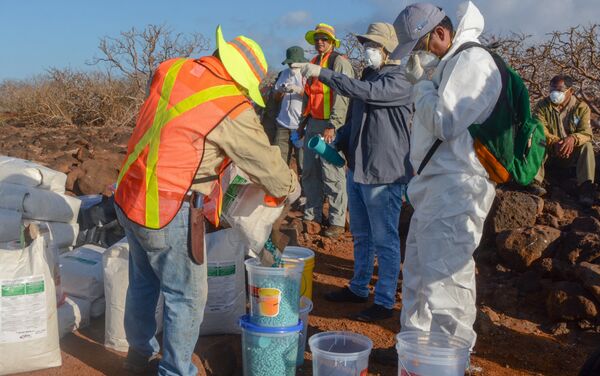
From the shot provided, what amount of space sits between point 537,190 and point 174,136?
5219 mm

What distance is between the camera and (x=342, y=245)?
253 inches

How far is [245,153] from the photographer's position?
9.52ft

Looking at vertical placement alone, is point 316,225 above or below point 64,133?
below

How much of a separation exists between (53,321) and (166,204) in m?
1.23

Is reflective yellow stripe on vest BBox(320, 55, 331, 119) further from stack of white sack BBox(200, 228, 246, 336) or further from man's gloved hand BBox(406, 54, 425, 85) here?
man's gloved hand BBox(406, 54, 425, 85)

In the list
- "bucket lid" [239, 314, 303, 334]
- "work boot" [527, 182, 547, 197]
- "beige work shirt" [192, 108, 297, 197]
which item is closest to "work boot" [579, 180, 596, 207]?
"work boot" [527, 182, 547, 197]

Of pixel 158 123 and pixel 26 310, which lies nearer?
pixel 158 123

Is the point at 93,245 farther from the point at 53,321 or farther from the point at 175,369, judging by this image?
the point at 175,369

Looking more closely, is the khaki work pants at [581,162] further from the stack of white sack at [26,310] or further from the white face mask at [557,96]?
the stack of white sack at [26,310]

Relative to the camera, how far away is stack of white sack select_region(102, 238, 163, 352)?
3.76 m

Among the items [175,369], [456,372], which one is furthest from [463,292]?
[175,369]

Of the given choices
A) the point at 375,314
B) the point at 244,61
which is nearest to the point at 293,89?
the point at 375,314

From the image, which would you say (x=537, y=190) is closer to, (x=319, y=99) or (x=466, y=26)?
(x=319, y=99)

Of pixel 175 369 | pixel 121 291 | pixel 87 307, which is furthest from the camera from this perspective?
pixel 87 307
